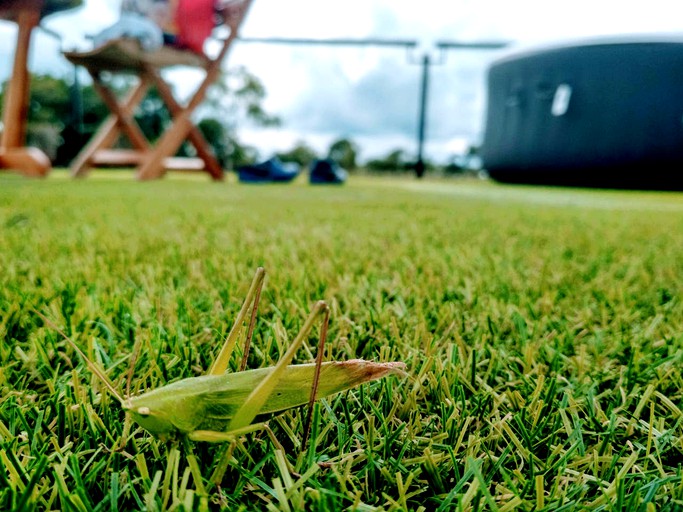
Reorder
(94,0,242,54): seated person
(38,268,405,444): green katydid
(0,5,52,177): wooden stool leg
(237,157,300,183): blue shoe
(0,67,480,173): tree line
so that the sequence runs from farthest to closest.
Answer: (0,67,480,173): tree line, (237,157,300,183): blue shoe, (94,0,242,54): seated person, (0,5,52,177): wooden stool leg, (38,268,405,444): green katydid

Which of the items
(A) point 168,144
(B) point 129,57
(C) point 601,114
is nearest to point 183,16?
(B) point 129,57

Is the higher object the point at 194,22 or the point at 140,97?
the point at 194,22

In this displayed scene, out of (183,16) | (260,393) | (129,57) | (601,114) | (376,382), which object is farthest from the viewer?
(601,114)

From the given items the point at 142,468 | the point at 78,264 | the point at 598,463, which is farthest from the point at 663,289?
the point at 78,264

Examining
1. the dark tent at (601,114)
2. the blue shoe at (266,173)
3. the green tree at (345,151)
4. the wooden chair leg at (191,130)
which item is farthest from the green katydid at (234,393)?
the green tree at (345,151)

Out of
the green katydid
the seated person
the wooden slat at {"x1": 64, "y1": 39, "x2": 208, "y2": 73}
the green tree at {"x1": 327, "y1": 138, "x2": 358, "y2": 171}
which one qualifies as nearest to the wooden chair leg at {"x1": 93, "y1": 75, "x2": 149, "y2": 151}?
the wooden slat at {"x1": 64, "y1": 39, "x2": 208, "y2": 73}

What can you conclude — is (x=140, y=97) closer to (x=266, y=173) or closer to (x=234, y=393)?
(x=266, y=173)

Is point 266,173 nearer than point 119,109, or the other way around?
→ point 119,109

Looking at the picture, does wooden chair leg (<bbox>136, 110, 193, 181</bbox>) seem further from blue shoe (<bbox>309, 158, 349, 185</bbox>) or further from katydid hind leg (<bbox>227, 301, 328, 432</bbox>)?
katydid hind leg (<bbox>227, 301, 328, 432</bbox>)
